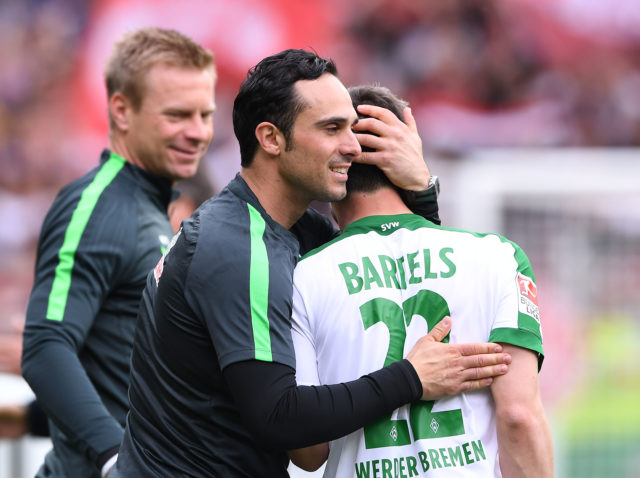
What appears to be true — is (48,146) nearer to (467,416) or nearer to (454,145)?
(454,145)

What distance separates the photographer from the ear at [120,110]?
3.12 metres

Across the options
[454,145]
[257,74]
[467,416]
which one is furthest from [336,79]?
[454,145]

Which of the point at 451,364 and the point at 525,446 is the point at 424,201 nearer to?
the point at 451,364

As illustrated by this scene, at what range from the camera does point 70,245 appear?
2.73m

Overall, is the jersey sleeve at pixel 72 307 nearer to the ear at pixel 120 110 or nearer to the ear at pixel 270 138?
the ear at pixel 120 110

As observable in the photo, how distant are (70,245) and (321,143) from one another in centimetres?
92

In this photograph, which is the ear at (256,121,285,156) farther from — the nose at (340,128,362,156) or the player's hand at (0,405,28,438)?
the player's hand at (0,405,28,438)

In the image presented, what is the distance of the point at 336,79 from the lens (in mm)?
2289

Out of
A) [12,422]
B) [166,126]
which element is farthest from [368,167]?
[12,422]

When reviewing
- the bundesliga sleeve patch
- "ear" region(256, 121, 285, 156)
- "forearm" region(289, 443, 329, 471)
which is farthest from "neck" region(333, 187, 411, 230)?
"forearm" region(289, 443, 329, 471)

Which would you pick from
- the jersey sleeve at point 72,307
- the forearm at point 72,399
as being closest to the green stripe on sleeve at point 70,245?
the jersey sleeve at point 72,307

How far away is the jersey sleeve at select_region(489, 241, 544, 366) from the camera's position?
7.02 ft

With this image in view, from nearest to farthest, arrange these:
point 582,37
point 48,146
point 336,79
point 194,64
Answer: point 336,79
point 194,64
point 48,146
point 582,37

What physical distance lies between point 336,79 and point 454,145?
557cm
